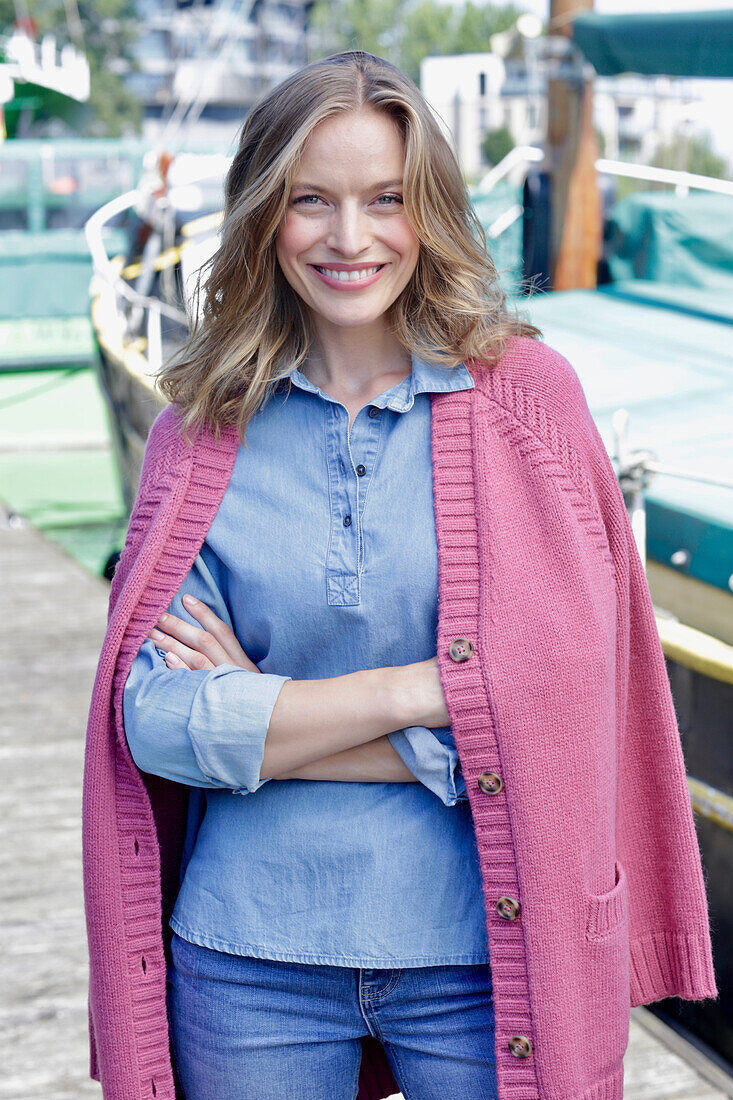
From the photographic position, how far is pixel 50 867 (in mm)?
3738

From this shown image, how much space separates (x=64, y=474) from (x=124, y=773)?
9379mm

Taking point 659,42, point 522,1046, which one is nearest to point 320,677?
point 522,1046

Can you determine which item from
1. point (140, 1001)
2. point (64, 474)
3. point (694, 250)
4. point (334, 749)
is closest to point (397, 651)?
point (334, 749)

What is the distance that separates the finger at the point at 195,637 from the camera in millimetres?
1452

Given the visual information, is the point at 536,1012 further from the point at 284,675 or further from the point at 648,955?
the point at 284,675

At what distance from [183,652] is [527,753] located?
1.35 feet

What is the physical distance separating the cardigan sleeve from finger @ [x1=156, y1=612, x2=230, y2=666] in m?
0.50

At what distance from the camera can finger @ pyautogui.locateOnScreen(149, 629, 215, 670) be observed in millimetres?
1438

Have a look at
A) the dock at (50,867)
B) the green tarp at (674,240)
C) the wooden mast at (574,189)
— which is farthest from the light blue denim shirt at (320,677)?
the wooden mast at (574,189)

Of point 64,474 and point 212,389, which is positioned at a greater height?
point 212,389

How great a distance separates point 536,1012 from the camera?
1352 mm

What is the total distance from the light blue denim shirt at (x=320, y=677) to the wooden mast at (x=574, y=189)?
3832 millimetres

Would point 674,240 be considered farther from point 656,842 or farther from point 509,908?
point 509,908

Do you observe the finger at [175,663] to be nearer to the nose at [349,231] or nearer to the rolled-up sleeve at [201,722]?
the rolled-up sleeve at [201,722]
